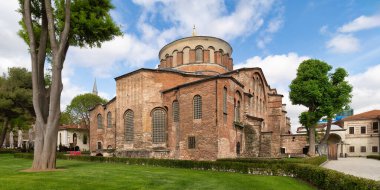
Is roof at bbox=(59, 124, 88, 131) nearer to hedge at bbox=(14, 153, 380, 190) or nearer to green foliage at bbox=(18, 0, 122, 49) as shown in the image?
hedge at bbox=(14, 153, 380, 190)

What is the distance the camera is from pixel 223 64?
38031 mm

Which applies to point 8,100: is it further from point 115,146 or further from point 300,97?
point 300,97

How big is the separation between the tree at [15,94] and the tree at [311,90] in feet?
105

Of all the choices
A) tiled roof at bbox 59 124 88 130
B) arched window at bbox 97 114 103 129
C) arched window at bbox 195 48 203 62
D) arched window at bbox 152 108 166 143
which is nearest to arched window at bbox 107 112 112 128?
arched window at bbox 97 114 103 129

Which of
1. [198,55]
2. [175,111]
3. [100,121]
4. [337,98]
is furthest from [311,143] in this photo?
[100,121]

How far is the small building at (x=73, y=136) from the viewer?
53.6 meters

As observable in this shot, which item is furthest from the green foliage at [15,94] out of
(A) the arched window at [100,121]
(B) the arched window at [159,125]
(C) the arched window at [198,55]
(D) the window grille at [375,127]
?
(D) the window grille at [375,127]

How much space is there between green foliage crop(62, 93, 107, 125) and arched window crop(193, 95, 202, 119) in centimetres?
3496

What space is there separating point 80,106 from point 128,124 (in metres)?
29.6

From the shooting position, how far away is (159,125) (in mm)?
27719

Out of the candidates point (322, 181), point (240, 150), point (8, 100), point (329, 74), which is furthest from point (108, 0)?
point (329, 74)

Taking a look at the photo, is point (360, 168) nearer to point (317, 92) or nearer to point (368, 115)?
point (317, 92)

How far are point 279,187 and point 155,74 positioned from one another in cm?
1962

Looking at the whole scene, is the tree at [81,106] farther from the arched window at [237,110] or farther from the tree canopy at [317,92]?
the tree canopy at [317,92]
